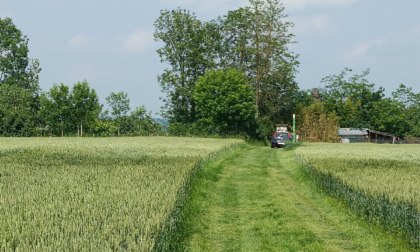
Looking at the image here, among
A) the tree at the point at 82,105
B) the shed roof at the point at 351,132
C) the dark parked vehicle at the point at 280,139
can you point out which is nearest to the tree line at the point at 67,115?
the tree at the point at 82,105

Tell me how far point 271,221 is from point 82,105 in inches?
2175

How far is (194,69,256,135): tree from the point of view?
50.9 metres

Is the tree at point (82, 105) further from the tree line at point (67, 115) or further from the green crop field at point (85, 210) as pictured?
the green crop field at point (85, 210)

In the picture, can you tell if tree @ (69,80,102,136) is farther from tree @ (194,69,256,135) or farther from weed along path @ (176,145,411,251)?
weed along path @ (176,145,411,251)

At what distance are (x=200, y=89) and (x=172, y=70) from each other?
490 inches

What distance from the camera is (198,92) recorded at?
185 ft

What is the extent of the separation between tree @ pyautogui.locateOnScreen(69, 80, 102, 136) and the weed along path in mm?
Answer: 48927

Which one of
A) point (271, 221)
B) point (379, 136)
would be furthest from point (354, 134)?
point (271, 221)

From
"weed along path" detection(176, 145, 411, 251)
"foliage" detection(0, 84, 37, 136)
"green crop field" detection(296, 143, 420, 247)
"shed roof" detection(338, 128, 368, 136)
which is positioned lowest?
"weed along path" detection(176, 145, 411, 251)

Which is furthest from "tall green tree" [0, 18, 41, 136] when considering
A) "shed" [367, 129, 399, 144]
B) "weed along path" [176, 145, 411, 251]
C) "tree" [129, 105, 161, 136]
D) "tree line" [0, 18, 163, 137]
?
"shed" [367, 129, 399, 144]

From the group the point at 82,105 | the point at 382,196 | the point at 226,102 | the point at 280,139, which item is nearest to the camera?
the point at 382,196

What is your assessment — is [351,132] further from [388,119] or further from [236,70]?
[236,70]

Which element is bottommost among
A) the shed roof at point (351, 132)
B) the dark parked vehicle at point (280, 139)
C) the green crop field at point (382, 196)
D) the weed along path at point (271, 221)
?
the weed along path at point (271, 221)

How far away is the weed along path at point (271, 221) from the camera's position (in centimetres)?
790
